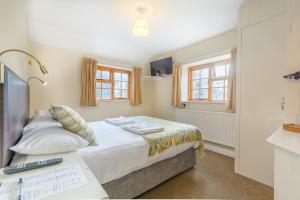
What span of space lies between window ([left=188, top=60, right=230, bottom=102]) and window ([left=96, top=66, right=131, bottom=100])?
1824mm

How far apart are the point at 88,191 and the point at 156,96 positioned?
392 cm

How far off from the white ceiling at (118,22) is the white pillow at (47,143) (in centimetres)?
184

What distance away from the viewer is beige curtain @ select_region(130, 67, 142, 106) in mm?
4047

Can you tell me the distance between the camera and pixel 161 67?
4.07m

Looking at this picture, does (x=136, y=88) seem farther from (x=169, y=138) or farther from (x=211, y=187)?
(x=211, y=187)

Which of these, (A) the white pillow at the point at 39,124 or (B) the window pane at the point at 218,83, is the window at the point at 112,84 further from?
(B) the window pane at the point at 218,83

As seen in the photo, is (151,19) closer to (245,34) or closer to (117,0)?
(117,0)

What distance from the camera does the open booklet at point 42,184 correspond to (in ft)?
1.89

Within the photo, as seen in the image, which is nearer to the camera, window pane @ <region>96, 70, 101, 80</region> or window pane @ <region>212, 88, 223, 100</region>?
window pane @ <region>212, 88, 223, 100</region>

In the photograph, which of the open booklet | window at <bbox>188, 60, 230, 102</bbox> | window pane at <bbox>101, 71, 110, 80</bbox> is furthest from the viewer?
window pane at <bbox>101, 71, 110, 80</bbox>

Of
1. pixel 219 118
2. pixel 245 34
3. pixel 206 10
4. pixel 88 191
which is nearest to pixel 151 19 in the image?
pixel 206 10

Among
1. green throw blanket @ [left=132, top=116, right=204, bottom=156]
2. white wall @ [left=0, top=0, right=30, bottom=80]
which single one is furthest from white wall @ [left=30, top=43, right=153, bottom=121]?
green throw blanket @ [left=132, top=116, right=204, bottom=156]

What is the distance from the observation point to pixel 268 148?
1.85 metres

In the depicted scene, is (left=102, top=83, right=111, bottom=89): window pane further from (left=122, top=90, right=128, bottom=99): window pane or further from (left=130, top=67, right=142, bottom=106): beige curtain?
(left=130, top=67, right=142, bottom=106): beige curtain
